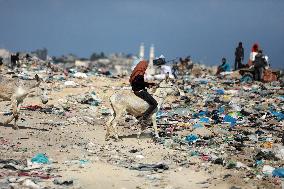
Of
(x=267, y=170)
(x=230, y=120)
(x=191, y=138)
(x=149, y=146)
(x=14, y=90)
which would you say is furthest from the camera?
(x=230, y=120)

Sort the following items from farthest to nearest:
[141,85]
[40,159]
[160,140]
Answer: [141,85] < [160,140] < [40,159]

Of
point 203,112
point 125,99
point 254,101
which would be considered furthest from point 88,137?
point 254,101

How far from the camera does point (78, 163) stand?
8.47 m

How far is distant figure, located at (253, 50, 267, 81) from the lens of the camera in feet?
72.2

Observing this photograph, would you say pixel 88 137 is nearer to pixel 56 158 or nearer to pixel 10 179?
pixel 56 158

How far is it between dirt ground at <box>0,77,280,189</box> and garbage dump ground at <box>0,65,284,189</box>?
16 millimetres

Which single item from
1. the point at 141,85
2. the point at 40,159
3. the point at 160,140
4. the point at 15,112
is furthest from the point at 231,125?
the point at 40,159

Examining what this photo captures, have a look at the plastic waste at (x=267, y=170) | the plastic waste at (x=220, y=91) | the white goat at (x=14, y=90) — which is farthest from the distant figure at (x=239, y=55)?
the plastic waste at (x=267, y=170)

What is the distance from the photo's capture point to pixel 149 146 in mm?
10320

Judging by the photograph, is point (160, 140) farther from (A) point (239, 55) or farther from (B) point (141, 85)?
(A) point (239, 55)

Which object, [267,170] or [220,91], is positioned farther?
[220,91]

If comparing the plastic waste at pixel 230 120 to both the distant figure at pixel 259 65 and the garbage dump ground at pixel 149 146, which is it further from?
the distant figure at pixel 259 65

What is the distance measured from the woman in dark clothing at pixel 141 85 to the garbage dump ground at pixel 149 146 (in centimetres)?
68

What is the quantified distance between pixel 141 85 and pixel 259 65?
12.6m
